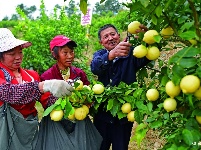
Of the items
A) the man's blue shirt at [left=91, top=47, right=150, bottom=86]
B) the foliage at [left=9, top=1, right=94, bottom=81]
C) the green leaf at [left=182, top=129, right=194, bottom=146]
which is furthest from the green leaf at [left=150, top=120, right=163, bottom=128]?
the foliage at [left=9, top=1, right=94, bottom=81]

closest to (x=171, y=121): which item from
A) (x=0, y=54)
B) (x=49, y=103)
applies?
(x=49, y=103)

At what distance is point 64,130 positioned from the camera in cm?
223

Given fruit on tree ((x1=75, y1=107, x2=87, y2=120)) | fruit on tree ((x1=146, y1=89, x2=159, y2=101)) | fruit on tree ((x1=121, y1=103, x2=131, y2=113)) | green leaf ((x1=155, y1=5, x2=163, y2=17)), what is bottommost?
fruit on tree ((x1=75, y1=107, x2=87, y2=120))

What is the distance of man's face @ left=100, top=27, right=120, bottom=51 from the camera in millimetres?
2414

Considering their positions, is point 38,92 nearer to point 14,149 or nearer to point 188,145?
point 14,149

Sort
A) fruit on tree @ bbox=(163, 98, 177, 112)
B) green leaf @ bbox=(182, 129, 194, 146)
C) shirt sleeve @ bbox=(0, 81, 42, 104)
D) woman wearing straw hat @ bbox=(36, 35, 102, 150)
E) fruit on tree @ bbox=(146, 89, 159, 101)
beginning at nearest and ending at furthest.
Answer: green leaf @ bbox=(182, 129, 194, 146) < fruit on tree @ bbox=(163, 98, 177, 112) < fruit on tree @ bbox=(146, 89, 159, 101) < shirt sleeve @ bbox=(0, 81, 42, 104) < woman wearing straw hat @ bbox=(36, 35, 102, 150)

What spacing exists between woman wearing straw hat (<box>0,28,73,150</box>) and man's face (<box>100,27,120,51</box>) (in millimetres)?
559

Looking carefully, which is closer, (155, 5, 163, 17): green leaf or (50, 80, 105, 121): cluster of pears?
(155, 5, 163, 17): green leaf

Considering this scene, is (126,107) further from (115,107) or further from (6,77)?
(6,77)

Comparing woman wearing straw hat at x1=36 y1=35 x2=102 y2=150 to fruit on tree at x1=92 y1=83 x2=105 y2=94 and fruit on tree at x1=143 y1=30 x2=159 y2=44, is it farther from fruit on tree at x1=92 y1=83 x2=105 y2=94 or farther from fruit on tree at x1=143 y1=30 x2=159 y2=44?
fruit on tree at x1=143 y1=30 x2=159 y2=44

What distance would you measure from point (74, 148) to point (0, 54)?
0.76m

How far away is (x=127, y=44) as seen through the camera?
6.60ft

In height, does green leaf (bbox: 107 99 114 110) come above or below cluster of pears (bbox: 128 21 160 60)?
below

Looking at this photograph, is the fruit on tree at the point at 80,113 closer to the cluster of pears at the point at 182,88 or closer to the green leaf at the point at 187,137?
the cluster of pears at the point at 182,88
